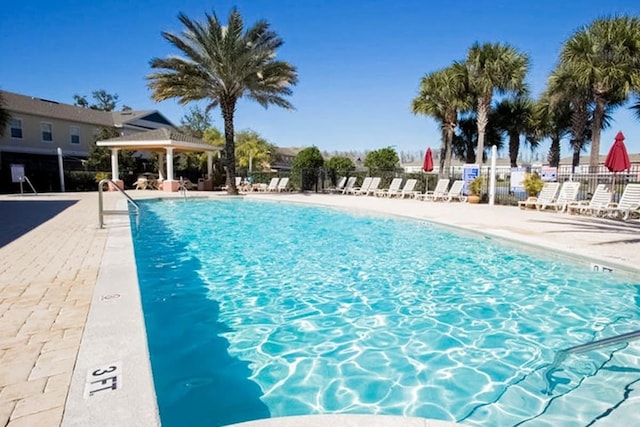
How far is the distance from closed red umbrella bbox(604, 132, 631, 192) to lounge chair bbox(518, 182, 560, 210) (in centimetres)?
245

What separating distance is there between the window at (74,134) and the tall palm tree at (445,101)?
989 inches

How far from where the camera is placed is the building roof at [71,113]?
2661 centimetres

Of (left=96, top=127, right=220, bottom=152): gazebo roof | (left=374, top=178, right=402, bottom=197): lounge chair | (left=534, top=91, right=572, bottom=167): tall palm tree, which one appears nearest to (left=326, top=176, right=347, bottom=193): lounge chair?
(left=374, top=178, right=402, bottom=197): lounge chair

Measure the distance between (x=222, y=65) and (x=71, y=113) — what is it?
18.3 metres

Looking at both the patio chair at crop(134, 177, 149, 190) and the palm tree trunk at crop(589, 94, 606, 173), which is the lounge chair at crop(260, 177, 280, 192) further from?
the palm tree trunk at crop(589, 94, 606, 173)

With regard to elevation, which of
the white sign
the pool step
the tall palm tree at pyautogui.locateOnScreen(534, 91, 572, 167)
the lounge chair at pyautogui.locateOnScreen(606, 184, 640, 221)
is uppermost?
the tall palm tree at pyautogui.locateOnScreen(534, 91, 572, 167)

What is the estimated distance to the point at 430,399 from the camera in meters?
2.96

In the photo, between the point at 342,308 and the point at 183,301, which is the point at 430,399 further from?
the point at 183,301

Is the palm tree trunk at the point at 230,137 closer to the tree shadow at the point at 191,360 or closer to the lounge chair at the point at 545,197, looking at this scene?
the lounge chair at the point at 545,197

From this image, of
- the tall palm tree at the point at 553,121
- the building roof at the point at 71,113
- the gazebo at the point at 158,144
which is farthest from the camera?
the building roof at the point at 71,113

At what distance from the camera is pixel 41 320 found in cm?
322

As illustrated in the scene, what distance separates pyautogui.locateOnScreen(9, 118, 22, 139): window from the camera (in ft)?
85.0

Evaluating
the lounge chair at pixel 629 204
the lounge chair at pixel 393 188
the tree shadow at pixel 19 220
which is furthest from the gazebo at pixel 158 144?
the lounge chair at pixel 629 204

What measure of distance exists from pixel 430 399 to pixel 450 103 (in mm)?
21350
